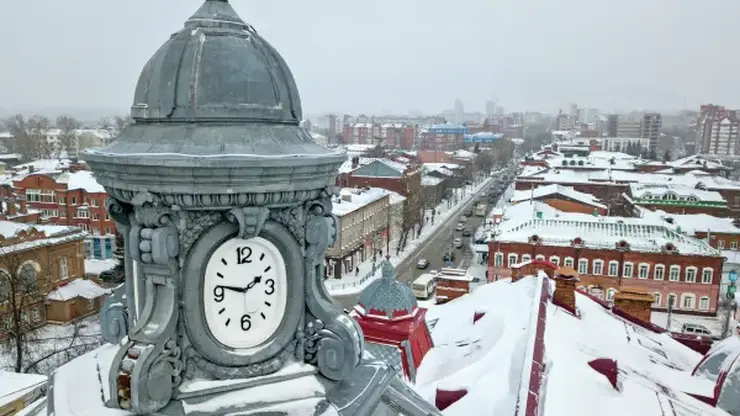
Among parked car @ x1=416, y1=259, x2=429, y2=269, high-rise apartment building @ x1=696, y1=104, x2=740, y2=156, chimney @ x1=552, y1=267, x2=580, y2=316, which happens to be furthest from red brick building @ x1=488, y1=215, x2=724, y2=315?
high-rise apartment building @ x1=696, y1=104, x2=740, y2=156

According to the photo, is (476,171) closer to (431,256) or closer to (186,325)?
(431,256)

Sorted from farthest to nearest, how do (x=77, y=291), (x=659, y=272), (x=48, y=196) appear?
(x=48, y=196) → (x=659, y=272) → (x=77, y=291)

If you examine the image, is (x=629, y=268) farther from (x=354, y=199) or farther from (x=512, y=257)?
(x=354, y=199)

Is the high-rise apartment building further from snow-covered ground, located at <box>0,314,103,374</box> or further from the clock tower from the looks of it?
the clock tower

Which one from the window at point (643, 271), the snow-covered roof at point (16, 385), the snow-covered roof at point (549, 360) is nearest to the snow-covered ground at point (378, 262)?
the snow-covered roof at point (549, 360)

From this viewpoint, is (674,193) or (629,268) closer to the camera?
(629,268)

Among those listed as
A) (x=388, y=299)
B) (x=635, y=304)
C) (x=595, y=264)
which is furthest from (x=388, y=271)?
(x=595, y=264)

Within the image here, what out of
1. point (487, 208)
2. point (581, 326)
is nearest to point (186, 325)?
point (581, 326)
